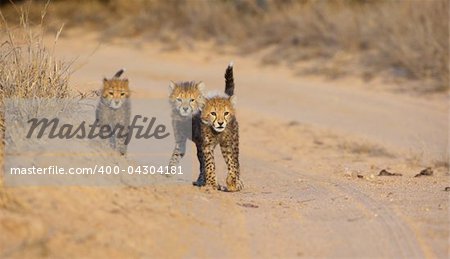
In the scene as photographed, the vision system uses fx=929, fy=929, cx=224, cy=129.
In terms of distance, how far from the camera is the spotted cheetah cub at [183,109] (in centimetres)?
898

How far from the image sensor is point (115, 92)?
934 cm

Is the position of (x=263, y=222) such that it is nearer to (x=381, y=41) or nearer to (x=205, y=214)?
(x=205, y=214)

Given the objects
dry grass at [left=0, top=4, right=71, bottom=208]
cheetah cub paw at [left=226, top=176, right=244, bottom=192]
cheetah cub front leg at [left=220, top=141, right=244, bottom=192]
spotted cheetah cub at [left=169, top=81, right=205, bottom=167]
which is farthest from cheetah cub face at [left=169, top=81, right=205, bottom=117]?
dry grass at [left=0, top=4, right=71, bottom=208]

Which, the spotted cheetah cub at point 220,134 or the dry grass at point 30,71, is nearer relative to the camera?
the dry grass at point 30,71

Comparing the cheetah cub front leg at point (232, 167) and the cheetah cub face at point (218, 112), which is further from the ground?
the cheetah cub face at point (218, 112)

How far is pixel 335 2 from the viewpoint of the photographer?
20.2 metres

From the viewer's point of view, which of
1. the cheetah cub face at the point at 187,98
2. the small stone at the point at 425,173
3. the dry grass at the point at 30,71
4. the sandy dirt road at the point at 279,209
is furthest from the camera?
the small stone at the point at 425,173

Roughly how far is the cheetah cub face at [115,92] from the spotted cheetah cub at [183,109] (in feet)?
1.81

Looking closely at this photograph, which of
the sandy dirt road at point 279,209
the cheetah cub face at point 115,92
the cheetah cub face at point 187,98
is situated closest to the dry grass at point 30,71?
the cheetah cub face at point 115,92

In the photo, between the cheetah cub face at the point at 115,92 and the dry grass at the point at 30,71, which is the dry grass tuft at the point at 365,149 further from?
the dry grass at the point at 30,71

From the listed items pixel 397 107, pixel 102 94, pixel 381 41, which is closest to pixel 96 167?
pixel 102 94

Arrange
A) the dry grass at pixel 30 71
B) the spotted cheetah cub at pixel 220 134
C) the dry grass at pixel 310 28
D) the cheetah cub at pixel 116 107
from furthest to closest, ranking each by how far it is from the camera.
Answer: the dry grass at pixel 310 28 → the cheetah cub at pixel 116 107 → the spotted cheetah cub at pixel 220 134 → the dry grass at pixel 30 71

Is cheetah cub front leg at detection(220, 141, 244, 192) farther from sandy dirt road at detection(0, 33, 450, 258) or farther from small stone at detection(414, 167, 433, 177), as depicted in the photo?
small stone at detection(414, 167, 433, 177)

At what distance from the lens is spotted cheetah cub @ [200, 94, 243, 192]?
27.6 ft
